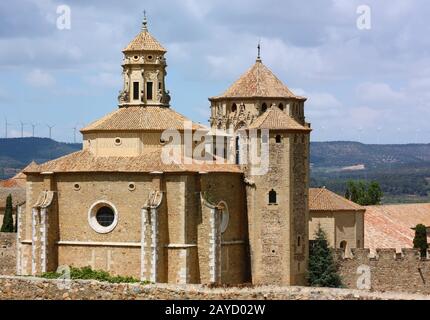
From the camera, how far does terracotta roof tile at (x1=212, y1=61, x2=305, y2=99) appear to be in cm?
5341

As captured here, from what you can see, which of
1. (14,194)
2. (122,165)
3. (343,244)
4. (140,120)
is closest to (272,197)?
(122,165)

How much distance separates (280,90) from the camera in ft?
177

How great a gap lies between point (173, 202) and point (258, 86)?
8.63 metres

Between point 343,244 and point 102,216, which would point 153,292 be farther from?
point 343,244

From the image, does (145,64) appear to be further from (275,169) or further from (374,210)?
(374,210)

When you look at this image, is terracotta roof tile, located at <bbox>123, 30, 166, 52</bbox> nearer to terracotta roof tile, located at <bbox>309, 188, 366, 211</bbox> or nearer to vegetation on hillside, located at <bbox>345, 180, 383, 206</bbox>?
terracotta roof tile, located at <bbox>309, 188, 366, 211</bbox>

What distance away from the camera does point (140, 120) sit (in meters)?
52.0

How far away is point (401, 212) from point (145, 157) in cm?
2962

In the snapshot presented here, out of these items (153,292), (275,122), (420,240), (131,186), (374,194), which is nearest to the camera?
(153,292)

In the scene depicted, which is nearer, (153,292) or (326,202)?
(153,292)

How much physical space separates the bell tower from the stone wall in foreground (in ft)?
71.6

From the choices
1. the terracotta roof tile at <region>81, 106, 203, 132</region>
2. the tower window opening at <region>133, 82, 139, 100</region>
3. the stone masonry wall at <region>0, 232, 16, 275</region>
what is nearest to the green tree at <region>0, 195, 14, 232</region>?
the stone masonry wall at <region>0, 232, 16, 275</region>

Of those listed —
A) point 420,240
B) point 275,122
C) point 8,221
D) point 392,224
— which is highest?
point 275,122
